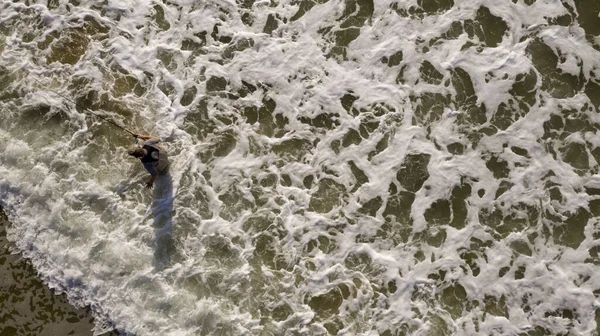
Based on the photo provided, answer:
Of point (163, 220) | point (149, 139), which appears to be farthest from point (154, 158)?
point (163, 220)

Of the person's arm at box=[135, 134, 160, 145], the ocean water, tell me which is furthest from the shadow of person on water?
the person's arm at box=[135, 134, 160, 145]

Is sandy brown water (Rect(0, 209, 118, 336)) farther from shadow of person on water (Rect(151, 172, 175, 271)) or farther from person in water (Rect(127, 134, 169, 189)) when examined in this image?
person in water (Rect(127, 134, 169, 189))

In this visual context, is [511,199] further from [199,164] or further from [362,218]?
[199,164]

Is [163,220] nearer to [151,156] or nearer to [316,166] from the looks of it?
[151,156]

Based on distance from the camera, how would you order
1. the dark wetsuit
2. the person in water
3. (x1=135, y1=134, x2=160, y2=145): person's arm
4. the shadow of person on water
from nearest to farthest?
the person in water
the dark wetsuit
(x1=135, y1=134, x2=160, y2=145): person's arm
the shadow of person on water

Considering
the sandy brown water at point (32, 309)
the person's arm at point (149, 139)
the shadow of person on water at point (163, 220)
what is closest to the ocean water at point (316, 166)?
the shadow of person on water at point (163, 220)

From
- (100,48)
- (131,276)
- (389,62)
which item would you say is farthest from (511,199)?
(100,48)
